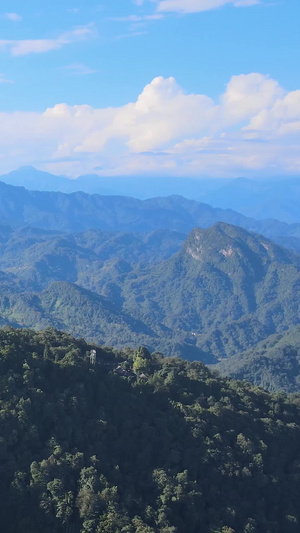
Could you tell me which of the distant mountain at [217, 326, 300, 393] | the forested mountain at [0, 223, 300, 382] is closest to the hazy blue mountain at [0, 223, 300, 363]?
the forested mountain at [0, 223, 300, 382]

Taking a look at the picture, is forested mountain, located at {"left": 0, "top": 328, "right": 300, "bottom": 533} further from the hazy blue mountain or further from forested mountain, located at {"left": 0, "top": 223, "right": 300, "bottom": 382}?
the hazy blue mountain

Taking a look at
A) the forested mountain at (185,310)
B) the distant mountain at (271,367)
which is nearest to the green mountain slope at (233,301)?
the forested mountain at (185,310)

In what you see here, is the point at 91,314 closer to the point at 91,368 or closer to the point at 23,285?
the point at 23,285

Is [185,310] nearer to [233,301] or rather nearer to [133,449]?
[233,301]

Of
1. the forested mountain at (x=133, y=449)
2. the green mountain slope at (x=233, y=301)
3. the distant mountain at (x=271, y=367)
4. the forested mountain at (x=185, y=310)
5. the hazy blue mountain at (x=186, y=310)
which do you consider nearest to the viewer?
the forested mountain at (x=133, y=449)

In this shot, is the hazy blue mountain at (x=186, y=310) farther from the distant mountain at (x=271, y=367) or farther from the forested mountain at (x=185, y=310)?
the distant mountain at (x=271, y=367)

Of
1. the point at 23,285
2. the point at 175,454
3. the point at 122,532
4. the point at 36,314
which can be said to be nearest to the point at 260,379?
the point at 36,314
